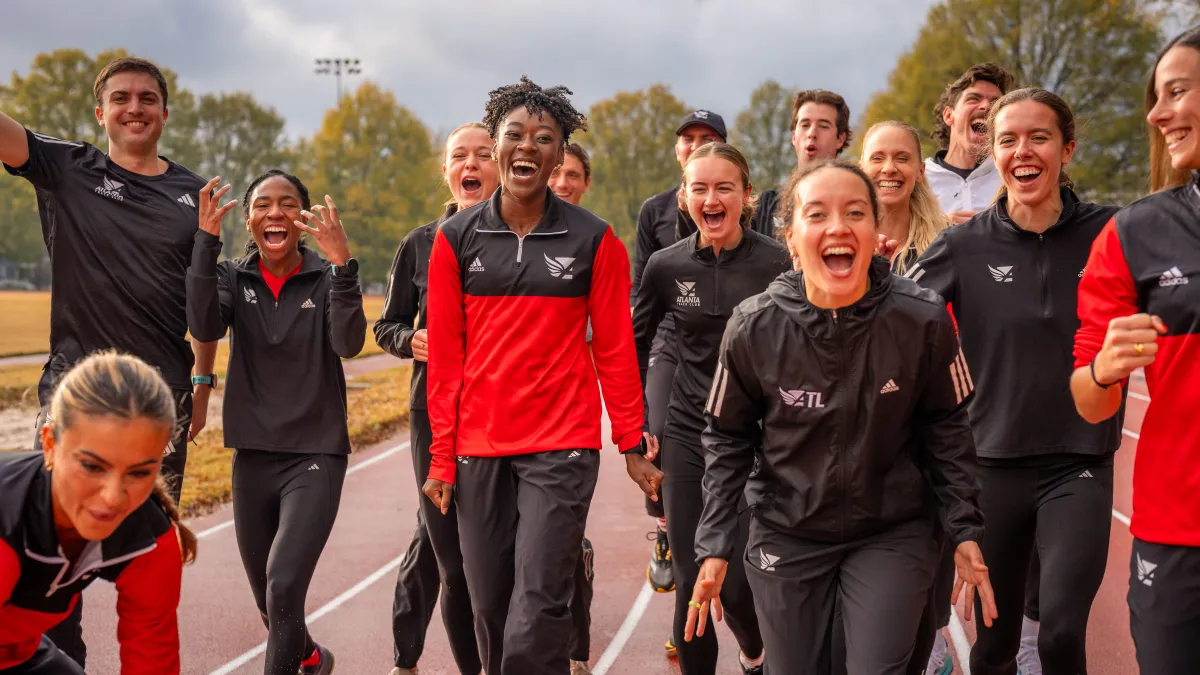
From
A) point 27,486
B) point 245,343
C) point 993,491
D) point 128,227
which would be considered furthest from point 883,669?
point 128,227

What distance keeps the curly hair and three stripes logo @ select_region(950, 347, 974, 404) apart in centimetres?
198

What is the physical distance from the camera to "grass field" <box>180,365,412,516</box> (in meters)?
10.6

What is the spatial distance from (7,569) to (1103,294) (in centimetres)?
318

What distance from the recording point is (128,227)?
5.00m

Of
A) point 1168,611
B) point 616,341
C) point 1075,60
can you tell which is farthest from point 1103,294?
point 1075,60

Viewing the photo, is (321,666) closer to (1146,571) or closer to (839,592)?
(839,592)

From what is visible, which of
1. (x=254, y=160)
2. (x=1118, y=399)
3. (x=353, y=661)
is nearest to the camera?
(x=1118, y=399)

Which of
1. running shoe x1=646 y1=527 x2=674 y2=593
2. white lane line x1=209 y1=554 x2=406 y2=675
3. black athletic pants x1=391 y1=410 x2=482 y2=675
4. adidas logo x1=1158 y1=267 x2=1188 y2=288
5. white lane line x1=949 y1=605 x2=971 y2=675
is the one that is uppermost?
adidas logo x1=1158 y1=267 x2=1188 y2=288

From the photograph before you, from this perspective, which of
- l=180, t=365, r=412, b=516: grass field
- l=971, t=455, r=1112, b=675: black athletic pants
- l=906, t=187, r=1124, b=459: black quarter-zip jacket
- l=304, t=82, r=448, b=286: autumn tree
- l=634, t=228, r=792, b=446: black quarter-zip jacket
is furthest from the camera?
l=304, t=82, r=448, b=286: autumn tree

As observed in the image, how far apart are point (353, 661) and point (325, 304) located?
7.47 feet

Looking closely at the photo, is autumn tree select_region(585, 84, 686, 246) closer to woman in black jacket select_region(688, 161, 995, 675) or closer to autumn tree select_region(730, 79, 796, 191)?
autumn tree select_region(730, 79, 796, 191)

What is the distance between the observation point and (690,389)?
515cm

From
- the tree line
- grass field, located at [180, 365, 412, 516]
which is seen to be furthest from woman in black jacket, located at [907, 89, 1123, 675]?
the tree line

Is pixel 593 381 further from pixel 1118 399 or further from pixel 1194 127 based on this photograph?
pixel 1194 127
